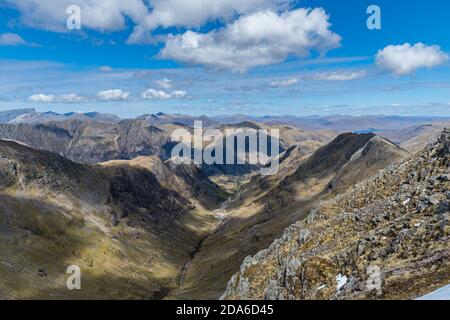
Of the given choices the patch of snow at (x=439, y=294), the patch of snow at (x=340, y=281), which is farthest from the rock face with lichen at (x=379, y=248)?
the patch of snow at (x=439, y=294)

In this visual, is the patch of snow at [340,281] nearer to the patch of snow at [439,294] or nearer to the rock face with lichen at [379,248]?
the rock face with lichen at [379,248]

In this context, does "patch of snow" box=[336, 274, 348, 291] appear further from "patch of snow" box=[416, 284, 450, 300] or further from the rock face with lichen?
"patch of snow" box=[416, 284, 450, 300]

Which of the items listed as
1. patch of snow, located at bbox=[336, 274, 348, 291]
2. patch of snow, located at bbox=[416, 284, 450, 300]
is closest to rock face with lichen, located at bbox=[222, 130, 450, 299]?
patch of snow, located at bbox=[336, 274, 348, 291]

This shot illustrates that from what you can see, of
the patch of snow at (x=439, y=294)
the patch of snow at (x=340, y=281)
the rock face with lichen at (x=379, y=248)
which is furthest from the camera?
the patch of snow at (x=340, y=281)

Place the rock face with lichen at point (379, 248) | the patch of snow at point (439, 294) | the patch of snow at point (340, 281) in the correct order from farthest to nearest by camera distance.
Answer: the patch of snow at point (340, 281)
the rock face with lichen at point (379, 248)
the patch of snow at point (439, 294)

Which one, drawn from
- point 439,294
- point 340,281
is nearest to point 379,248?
point 340,281

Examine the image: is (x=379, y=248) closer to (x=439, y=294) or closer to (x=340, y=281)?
(x=340, y=281)

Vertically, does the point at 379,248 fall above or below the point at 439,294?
below

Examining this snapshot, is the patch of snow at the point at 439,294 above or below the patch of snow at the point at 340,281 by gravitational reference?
above
